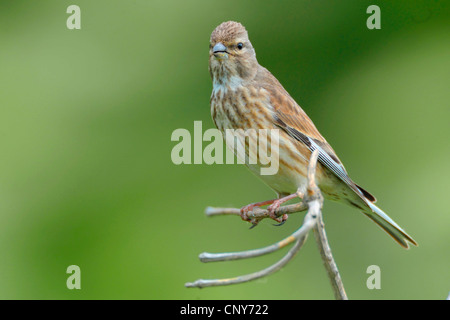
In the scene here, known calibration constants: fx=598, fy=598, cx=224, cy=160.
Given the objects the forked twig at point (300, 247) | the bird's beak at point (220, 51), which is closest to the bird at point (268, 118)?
the bird's beak at point (220, 51)

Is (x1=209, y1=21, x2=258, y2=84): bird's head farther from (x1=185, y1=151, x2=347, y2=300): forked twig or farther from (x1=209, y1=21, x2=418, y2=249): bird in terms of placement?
(x1=185, y1=151, x2=347, y2=300): forked twig

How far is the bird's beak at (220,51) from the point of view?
10.6 feet

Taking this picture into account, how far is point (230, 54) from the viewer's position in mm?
3318

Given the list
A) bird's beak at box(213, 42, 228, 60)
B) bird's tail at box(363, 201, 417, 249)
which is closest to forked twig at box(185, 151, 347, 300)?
bird's tail at box(363, 201, 417, 249)

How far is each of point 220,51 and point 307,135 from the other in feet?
2.38

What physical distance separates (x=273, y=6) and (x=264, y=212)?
6.37 feet

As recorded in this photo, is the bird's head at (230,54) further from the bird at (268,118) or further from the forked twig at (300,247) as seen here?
the forked twig at (300,247)

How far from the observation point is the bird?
329cm

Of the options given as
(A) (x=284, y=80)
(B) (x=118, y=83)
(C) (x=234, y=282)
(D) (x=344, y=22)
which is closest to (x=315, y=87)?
(A) (x=284, y=80)

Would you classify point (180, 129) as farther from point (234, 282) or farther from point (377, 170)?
point (234, 282)

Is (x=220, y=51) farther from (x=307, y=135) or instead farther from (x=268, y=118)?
(x=307, y=135)

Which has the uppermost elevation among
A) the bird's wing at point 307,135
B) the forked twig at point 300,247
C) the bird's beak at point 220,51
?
the bird's beak at point 220,51

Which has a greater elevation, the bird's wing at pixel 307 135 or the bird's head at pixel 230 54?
the bird's head at pixel 230 54

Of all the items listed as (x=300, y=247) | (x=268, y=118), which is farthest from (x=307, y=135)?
(x=300, y=247)
